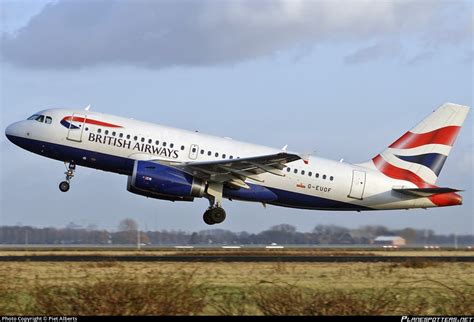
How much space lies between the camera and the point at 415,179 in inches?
Answer: 1594

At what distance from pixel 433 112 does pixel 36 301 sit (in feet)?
99.0

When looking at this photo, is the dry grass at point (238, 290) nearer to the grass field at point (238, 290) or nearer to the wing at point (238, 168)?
the grass field at point (238, 290)

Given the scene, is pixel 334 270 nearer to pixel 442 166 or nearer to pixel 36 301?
pixel 36 301

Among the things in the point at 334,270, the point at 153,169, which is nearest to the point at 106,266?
the point at 334,270

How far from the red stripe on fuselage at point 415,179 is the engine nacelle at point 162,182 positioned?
961 cm

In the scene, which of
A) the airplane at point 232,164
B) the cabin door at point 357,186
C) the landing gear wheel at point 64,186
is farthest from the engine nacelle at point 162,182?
the cabin door at point 357,186

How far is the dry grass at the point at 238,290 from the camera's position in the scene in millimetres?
14984

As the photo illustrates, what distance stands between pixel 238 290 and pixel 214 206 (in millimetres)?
18560

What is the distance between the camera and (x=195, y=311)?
15367mm

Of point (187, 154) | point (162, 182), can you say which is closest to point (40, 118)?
point (162, 182)

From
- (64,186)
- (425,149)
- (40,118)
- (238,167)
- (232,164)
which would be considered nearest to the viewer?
(232,164)

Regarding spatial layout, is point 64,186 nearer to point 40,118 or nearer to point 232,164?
point 40,118

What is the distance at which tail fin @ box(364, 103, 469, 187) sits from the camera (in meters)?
40.6

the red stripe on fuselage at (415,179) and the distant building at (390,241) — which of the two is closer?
the red stripe on fuselage at (415,179)
